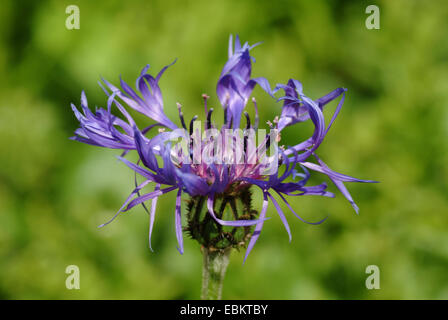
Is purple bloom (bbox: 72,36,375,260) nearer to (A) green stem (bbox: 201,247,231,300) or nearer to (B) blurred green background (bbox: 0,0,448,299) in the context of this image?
(A) green stem (bbox: 201,247,231,300)

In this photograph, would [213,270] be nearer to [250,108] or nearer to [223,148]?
[223,148]

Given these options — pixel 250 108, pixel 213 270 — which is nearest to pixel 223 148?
pixel 213 270

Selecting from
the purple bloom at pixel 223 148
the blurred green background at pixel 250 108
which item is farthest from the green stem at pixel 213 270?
the blurred green background at pixel 250 108

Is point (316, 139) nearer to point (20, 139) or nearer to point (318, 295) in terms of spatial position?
point (318, 295)

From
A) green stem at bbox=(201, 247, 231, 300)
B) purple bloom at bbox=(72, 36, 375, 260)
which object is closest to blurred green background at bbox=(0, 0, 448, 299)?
green stem at bbox=(201, 247, 231, 300)

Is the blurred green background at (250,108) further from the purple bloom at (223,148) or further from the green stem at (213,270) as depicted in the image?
the purple bloom at (223,148)

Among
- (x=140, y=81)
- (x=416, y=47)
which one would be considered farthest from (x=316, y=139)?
(x=416, y=47)
